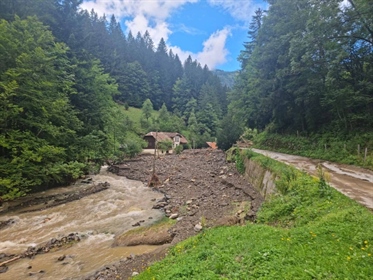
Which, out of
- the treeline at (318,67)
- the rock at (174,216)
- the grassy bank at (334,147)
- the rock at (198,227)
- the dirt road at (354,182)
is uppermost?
the treeline at (318,67)

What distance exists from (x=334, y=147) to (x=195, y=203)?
1106 cm

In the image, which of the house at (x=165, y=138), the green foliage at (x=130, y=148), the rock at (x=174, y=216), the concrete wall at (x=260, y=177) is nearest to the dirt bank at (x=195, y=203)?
the rock at (x=174, y=216)

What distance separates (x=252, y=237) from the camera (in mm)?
6117

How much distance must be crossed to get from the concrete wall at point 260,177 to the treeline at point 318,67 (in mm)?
7674

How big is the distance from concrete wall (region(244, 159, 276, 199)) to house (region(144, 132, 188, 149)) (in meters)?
35.4

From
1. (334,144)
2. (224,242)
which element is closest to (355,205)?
(224,242)

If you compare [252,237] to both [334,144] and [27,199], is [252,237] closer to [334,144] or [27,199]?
[334,144]

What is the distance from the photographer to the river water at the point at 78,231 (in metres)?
7.92

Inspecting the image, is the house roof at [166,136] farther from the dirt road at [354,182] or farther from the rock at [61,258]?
the rock at [61,258]

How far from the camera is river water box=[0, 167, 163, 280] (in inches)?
312

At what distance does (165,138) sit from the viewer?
5347cm

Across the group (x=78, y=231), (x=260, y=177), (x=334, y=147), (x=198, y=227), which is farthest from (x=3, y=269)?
(x=334, y=147)

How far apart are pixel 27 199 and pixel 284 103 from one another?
23.4 m

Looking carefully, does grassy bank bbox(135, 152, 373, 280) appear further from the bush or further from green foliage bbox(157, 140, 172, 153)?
green foliage bbox(157, 140, 172, 153)
